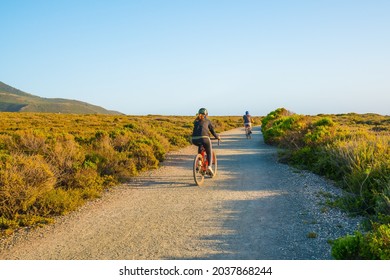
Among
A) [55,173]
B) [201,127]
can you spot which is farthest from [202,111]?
[55,173]

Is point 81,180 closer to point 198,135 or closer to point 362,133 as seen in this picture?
point 198,135

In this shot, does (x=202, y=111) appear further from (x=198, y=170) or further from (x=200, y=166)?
(x=198, y=170)

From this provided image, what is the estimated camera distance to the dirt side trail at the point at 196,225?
16.9ft

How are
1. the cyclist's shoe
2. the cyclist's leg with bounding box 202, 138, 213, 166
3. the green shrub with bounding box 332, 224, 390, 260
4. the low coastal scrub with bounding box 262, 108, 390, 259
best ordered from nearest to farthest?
1. the green shrub with bounding box 332, 224, 390, 260
2. the low coastal scrub with bounding box 262, 108, 390, 259
3. the cyclist's leg with bounding box 202, 138, 213, 166
4. the cyclist's shoe

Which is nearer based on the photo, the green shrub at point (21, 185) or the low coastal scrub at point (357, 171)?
the low coastal scrub at point (357, 171)

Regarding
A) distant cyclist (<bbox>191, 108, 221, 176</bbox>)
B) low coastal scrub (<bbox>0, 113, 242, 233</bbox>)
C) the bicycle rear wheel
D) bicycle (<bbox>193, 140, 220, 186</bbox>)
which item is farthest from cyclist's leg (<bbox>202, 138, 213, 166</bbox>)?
low coastal scrub (<bbox>0, 113, 242, 233</bbox>)

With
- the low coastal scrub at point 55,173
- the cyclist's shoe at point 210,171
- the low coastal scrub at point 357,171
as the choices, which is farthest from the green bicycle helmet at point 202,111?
the low coastal scrub at point 357,171

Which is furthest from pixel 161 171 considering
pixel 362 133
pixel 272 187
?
pixel 362 133

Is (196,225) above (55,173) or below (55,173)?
below

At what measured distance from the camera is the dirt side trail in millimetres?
5145

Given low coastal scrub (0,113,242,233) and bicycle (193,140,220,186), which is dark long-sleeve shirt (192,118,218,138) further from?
low coastal scrub (0,113,242,233)

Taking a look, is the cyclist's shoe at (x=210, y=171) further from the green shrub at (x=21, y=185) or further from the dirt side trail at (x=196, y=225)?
the green shrub at (x=21, y=185)

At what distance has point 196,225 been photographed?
6.29 metres
